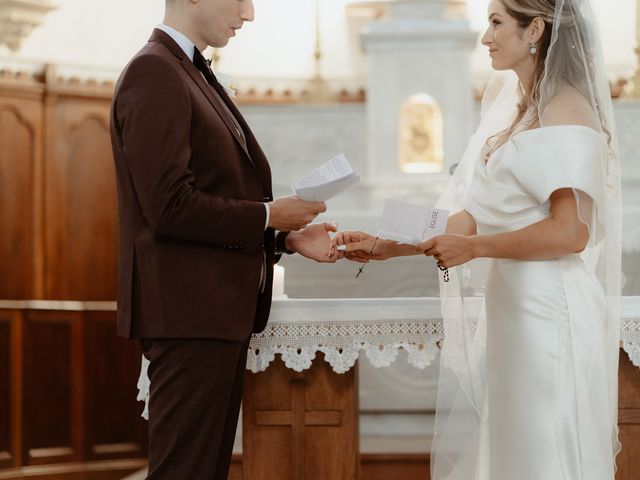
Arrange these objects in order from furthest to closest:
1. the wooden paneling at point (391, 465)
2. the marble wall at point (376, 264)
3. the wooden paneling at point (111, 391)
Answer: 1. the wooden paneling at point (111, 391)
2. the marble wall at point (376, 264)
3. the wooden paneling at point (391, 465)

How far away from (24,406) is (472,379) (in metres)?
3.14

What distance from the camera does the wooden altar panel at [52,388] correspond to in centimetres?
558

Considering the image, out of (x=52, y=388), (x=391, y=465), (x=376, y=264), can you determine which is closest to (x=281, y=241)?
(x=391, y=465)

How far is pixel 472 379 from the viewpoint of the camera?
3.25 m

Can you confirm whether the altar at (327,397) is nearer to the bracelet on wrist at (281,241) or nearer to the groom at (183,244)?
the bracelet on wrist at (281,241)

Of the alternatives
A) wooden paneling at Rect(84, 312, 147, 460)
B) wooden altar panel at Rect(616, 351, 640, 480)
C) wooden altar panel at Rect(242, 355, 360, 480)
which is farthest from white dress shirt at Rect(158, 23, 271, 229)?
wooden paneling at Rect(84, 312, 147, 460)

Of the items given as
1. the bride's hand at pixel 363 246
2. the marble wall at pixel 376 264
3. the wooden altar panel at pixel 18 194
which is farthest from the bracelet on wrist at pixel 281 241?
the wooden altar panel at pixel 18 194

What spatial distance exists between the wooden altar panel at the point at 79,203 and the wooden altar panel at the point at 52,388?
1.62 ft

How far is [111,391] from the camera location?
20.0 feet

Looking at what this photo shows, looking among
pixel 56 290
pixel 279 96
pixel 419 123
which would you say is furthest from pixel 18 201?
pixel 419 123

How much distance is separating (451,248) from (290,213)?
505mm

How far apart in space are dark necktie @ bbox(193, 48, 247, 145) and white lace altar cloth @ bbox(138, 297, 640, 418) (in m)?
0.74

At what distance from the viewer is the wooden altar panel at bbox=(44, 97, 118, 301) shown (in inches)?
246

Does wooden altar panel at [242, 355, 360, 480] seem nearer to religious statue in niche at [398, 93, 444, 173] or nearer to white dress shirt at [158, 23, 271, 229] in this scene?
white dress shirt at [158, 23, 271, 229]
